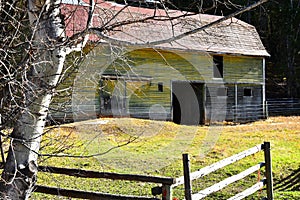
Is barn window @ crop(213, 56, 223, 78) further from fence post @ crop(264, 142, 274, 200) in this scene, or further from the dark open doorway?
fence post @ crop(264, 142, 274, 200)

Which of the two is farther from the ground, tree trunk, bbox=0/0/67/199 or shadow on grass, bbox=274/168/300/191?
tree trunk, bbox=0/0/67/199

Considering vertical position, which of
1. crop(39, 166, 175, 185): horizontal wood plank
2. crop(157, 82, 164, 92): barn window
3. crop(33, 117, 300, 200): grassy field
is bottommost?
crop(33, 117, 300, 200): grassy field

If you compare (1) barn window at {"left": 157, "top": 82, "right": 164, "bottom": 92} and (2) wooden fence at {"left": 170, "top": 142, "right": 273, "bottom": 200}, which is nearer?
(2) wooden fence at {"left": 170, "top": 142, "right": 273, "bottom": 200}

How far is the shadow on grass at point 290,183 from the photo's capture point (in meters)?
11.2

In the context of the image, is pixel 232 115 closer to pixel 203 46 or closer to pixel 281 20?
pixel 203 46

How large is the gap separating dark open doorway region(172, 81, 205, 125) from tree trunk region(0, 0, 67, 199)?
2175 cm

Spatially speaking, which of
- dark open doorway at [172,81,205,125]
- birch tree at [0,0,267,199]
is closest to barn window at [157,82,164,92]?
dark open doorway at [172,81,205,125]

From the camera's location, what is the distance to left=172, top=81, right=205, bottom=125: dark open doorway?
2642 cm

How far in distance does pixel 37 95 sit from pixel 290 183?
903cm

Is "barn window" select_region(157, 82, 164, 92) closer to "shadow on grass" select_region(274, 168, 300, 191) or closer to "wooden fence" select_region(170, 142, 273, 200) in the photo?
"shadow on grass" select_region(274, 168, 300, 191)

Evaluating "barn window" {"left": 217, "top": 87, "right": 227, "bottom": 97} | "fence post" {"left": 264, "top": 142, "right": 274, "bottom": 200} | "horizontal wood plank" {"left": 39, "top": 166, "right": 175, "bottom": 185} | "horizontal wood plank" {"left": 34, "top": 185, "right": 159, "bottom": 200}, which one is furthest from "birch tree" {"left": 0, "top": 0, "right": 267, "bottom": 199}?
"barn window" {"left": 217, "top": 87, "right": 227, "bottom": 97}

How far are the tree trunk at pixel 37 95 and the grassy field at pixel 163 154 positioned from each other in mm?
3057

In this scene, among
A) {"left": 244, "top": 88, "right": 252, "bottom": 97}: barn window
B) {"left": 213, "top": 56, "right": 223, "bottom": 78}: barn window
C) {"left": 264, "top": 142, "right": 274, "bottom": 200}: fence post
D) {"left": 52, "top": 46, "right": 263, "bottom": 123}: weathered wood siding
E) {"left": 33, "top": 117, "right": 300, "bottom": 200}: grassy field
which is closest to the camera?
{"left": 264, "top": 142, "right": 274, "bottom": 200}: fence post

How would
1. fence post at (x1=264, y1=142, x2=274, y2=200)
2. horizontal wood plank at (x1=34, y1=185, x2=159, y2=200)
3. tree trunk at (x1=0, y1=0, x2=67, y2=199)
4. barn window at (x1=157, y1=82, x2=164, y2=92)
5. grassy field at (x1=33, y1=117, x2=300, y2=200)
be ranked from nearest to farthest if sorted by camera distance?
tree trunk at (x1=0, y1=0, x2=67, y2=199)
horizontal wood plank at (x1=34, y1=185, x2=159, y2=200)
fence post at (x1=264, y1=142, x2=274, y2=200)
grassy field at (x1=33, y1=117, x2=300, y2=200)
barn window at (x1=157, y1=82, x2=164, y2=92)
